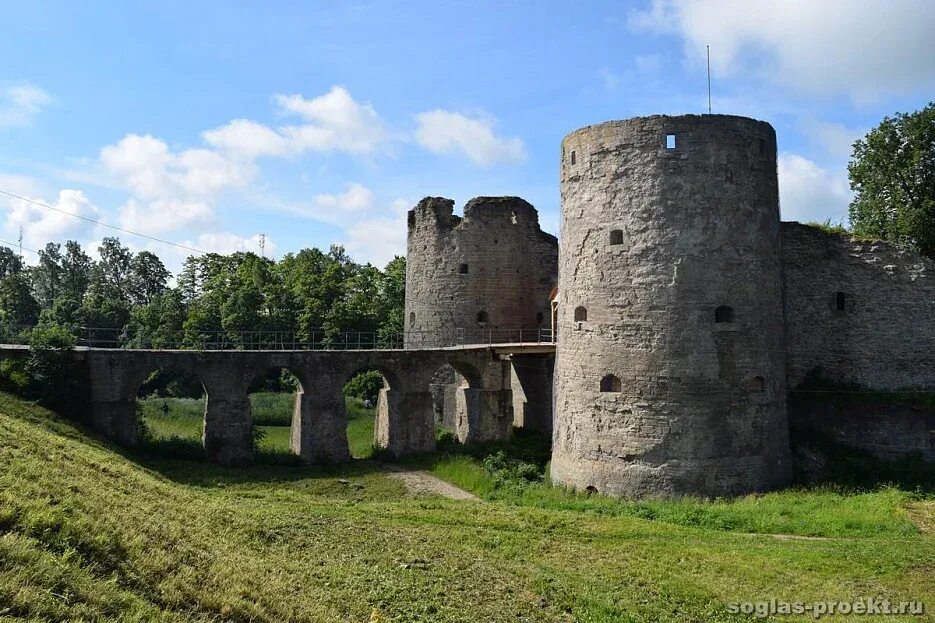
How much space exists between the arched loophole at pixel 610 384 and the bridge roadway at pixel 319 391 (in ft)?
18.0

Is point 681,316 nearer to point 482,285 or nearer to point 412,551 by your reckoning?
point 412,551

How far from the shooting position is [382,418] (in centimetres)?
2712

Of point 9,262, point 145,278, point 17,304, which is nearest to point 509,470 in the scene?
point 17,304

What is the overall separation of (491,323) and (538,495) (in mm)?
11862

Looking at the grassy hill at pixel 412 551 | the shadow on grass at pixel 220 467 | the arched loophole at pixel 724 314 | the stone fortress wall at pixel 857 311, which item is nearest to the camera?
the grassy hill at pixel 412 551

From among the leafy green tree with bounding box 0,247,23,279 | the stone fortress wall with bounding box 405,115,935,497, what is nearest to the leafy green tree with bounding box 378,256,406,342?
the stone fortress wall with bounding box 405,115,935,497

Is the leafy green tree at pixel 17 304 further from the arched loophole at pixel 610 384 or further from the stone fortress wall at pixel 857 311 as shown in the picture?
the stone fortress wall at pixel 857 311

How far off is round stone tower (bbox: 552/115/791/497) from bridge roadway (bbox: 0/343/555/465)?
236 inches

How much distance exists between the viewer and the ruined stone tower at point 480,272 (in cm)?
2978

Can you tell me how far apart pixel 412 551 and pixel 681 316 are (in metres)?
9.80

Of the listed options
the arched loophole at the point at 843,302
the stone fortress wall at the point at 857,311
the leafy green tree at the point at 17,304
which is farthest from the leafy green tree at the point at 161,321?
the arched loophole at the point at 843,302

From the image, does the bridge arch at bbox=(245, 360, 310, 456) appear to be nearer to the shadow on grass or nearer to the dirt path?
the shadow on grass

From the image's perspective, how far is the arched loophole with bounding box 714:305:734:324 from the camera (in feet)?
58.9

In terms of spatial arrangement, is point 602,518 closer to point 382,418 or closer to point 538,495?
point 538,495
